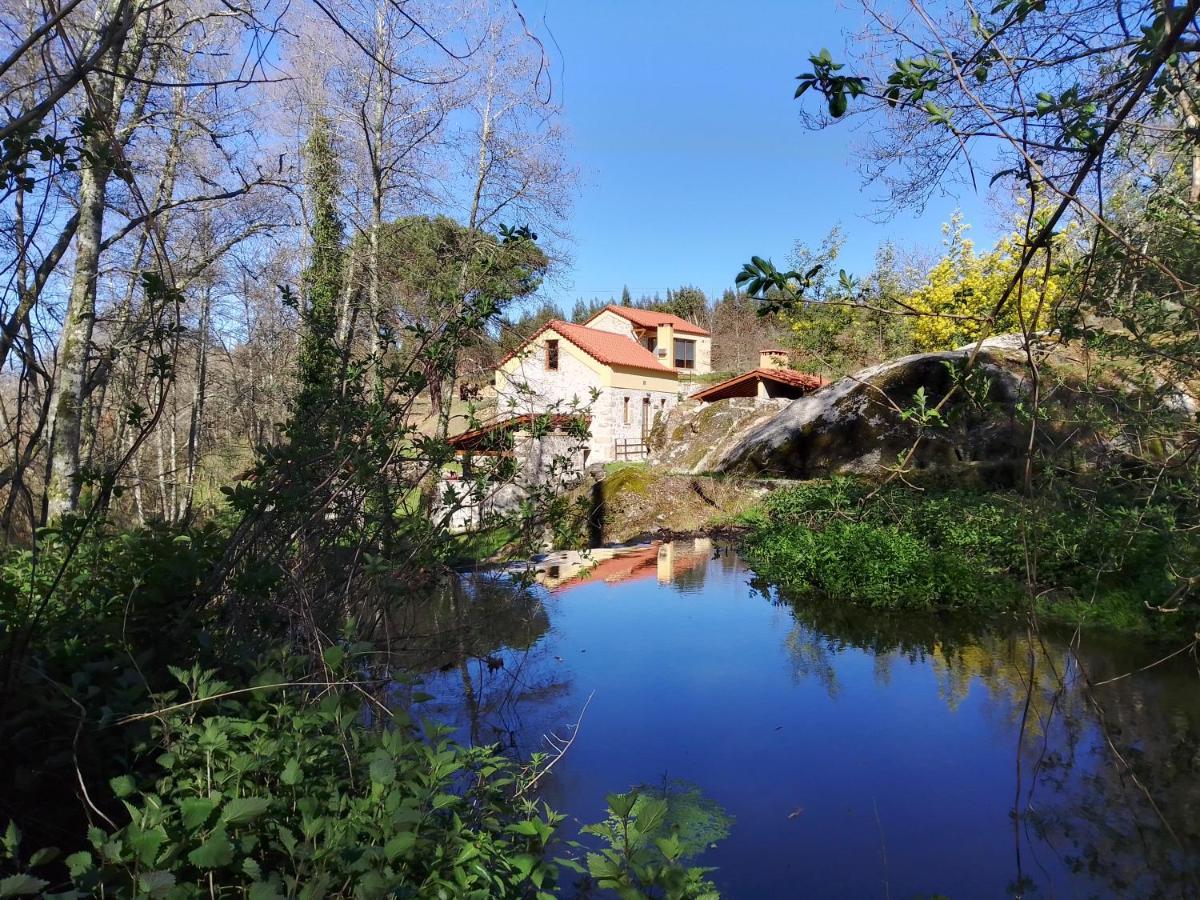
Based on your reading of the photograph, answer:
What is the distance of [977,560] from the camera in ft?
26.8

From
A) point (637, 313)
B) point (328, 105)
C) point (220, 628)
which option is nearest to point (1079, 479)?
point (220, 628)

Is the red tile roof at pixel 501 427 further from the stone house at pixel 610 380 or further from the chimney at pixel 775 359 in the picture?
the chimney at pixel 775 359

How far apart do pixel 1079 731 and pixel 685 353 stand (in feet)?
117

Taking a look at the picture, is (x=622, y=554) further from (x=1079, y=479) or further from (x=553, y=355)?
(x=553, y=355)

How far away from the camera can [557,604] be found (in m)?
7.96

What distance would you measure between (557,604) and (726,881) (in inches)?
191

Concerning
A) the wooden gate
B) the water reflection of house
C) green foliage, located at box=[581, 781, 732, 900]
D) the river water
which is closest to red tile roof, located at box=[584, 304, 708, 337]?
the wooden gate

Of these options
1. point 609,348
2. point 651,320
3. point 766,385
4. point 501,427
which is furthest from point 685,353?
point 501,427

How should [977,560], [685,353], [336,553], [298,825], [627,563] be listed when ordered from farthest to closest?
1. [685,353]
2. [627,563]
3. [977,560]
4. [336,553]
5. [298,825]

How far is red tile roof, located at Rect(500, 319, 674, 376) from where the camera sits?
27.8 m

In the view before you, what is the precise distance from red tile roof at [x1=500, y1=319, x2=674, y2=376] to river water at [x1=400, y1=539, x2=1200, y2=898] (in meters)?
20.7

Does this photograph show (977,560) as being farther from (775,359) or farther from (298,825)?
(775,359)

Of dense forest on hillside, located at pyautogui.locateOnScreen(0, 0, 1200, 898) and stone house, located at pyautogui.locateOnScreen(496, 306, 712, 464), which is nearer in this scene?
dense forest on hillside, located at pyautogui.locateOnScreen(0, 0, 1200, 898)

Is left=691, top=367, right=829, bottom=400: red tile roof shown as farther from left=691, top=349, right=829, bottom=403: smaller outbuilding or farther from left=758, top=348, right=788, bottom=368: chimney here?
left=758, top=348, right=788, bottom=368: chimney
